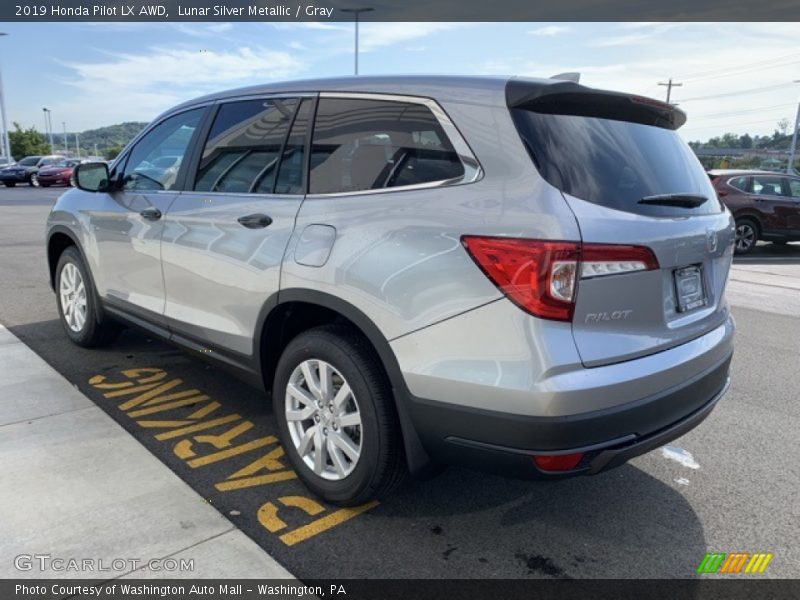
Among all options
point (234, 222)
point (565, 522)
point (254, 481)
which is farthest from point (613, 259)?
point (254, 481)

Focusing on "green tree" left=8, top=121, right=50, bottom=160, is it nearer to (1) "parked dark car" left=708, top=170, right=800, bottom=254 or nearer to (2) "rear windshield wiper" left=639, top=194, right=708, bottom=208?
(1) "parked dark car" left=708, top=170, right=800, bottom=254

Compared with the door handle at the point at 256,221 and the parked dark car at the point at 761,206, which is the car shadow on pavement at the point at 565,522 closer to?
the door handle at the point at 256,221

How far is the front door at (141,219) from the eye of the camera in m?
3.69

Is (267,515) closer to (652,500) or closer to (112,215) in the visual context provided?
(652,500)

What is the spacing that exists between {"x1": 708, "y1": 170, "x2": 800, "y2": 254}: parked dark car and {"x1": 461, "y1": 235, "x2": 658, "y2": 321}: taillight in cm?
1184

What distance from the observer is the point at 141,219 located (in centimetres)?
380

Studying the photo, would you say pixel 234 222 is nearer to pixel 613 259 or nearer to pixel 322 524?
pixel 322 524

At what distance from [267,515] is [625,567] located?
1.49 meters

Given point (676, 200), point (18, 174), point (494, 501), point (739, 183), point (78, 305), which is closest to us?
point (676, 200)

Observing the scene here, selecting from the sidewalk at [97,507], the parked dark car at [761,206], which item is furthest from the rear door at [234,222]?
the parked dark car at [761,206]

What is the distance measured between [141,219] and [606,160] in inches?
110

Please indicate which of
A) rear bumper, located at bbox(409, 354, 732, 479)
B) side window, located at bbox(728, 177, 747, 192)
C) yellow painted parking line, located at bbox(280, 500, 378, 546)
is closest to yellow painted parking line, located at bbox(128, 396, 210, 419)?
yellow painted parking line, located at bbox(280, 500, 378, 546)

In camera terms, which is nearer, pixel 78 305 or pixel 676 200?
pixel 676 200

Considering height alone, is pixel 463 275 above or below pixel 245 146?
below
